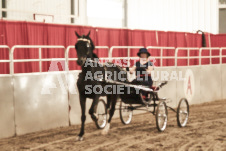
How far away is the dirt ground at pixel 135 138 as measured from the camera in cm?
779

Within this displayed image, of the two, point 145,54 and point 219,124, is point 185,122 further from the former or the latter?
point 145,54

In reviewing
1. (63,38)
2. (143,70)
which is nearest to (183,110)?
(143,70)

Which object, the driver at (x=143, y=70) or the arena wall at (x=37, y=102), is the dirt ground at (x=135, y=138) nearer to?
the arena wall at (x=37, y=102)

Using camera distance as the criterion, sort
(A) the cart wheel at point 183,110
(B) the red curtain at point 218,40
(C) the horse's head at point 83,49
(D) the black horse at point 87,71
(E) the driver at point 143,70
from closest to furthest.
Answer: (C) the horse's head at point 83,49
(D) the black horse at point 87,71
(E) the driver at point 143,70
(A) the cart wheel at point 183,110
(B) the red curtain at point 218,40

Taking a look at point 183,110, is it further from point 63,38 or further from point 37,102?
point 63,38

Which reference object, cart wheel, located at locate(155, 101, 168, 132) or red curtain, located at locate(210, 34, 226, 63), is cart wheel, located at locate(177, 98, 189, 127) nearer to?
cart wheel, located at locate(155, 101, 168, 132)

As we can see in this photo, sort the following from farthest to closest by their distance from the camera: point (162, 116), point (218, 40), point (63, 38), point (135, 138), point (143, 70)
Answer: point (218, 40) < point (63, 38) < point (143, 70) < point (162, 116) < point (135, 138)

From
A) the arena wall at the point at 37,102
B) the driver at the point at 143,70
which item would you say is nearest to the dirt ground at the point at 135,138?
the arena wall at the point at 37,102

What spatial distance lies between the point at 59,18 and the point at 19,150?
314 inches

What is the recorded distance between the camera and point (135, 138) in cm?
859

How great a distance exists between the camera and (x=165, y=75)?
13.6 metres

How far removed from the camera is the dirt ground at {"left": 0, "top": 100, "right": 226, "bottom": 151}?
779 centimetres

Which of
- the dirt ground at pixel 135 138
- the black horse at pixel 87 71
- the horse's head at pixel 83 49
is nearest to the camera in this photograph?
the dirt ground at pixel 135 138

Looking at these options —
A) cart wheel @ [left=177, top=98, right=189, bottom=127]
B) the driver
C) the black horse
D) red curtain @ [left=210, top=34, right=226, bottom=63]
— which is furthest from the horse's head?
red curtain @ [left=210, top=34, right=226, bottom=63]
